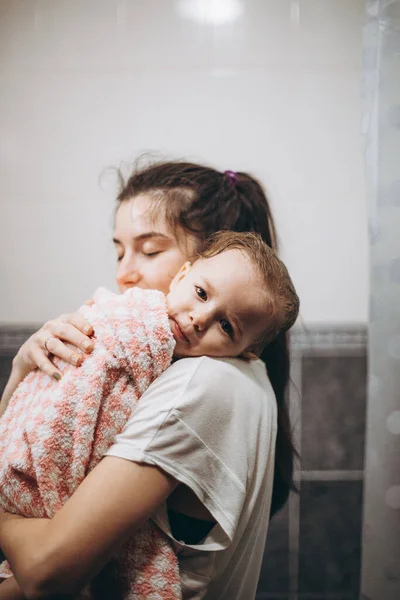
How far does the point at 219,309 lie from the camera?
2.32 feet

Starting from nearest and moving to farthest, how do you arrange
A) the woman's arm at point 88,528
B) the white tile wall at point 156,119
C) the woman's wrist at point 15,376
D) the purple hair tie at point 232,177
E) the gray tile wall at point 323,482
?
1. the woman's arm at point 88,528
2. the woman's wrist at point 15,376
3. the purple hair tie at point 232,177
4. the white tile wall at point 156,119
5. the gray tile wall at point 323,482

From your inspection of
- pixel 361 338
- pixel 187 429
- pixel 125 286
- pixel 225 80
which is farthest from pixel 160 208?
pixel 361 338

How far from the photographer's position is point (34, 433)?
61 centimetres

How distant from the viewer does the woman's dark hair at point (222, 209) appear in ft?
2.85

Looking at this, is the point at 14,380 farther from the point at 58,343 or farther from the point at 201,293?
the point at 201,293

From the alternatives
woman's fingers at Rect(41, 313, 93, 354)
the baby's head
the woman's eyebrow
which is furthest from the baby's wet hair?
woman's fingers at Rect(41, 313, 93, 354)

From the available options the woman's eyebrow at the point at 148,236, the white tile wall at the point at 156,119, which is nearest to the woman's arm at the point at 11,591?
the woman's eyebrow at the point at 148,236

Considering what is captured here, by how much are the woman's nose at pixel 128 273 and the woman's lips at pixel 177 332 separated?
19 centimetres

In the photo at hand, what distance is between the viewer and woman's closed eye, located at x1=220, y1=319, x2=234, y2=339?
2.35 ft

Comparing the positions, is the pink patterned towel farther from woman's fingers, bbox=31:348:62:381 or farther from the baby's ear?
the baby's ear

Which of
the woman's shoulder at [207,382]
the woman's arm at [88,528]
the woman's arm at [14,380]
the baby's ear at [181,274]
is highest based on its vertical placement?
the baby's ear at [181,274]

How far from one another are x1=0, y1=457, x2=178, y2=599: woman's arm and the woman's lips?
0.20 m

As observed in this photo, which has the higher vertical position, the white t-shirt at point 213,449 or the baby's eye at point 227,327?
the baby's eye at point 227,327

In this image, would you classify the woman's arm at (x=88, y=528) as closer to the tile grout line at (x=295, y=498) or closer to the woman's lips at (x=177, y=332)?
the woman's lips at (x=177, y=332)
